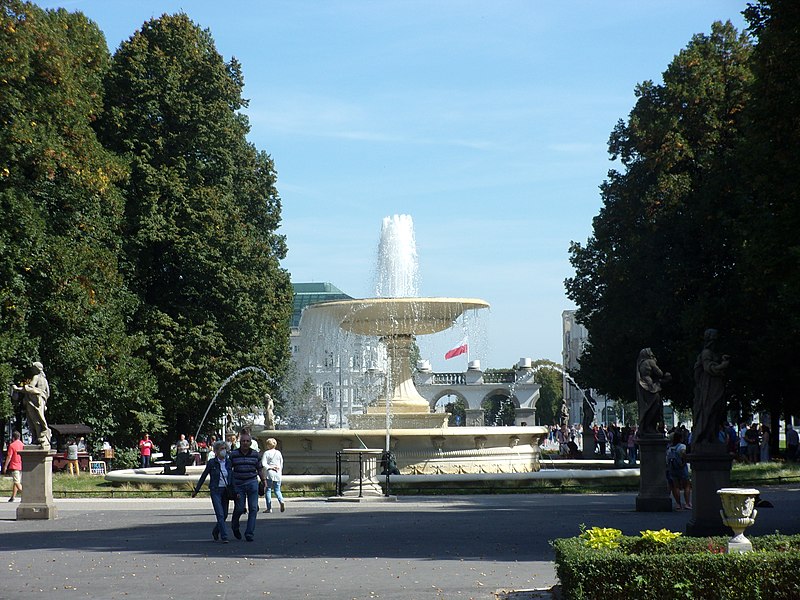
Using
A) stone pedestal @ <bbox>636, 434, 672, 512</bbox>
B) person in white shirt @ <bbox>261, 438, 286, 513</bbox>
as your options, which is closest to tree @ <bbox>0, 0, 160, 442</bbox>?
person in white shirt @ <bbox>261, 438, 286, 513</bbox>

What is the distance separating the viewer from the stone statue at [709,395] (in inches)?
679

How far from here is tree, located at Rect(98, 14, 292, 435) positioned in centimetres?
4150

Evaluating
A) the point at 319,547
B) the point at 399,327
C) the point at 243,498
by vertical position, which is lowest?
the point at 319,547

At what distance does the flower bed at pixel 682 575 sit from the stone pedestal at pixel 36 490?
14229mm

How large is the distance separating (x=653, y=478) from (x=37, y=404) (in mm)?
11611

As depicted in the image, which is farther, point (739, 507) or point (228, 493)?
point (228, 493)

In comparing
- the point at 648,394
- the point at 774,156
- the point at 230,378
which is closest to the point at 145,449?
the point at 230,378

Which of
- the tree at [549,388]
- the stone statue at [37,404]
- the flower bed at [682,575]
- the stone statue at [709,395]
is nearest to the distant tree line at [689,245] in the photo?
the stone statue at [709,395]

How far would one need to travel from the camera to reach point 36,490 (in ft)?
72.3

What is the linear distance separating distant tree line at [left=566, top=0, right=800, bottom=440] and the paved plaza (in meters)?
7.84

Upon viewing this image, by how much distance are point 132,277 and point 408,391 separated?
1218cm

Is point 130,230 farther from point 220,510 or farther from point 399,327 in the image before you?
point 220,510

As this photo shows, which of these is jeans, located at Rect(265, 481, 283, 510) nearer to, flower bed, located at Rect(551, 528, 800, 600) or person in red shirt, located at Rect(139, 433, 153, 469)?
flower bed, located at Rect(551, 528, 800, 600)

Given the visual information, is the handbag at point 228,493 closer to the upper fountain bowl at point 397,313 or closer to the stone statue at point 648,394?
the stone statue at point 648,394
